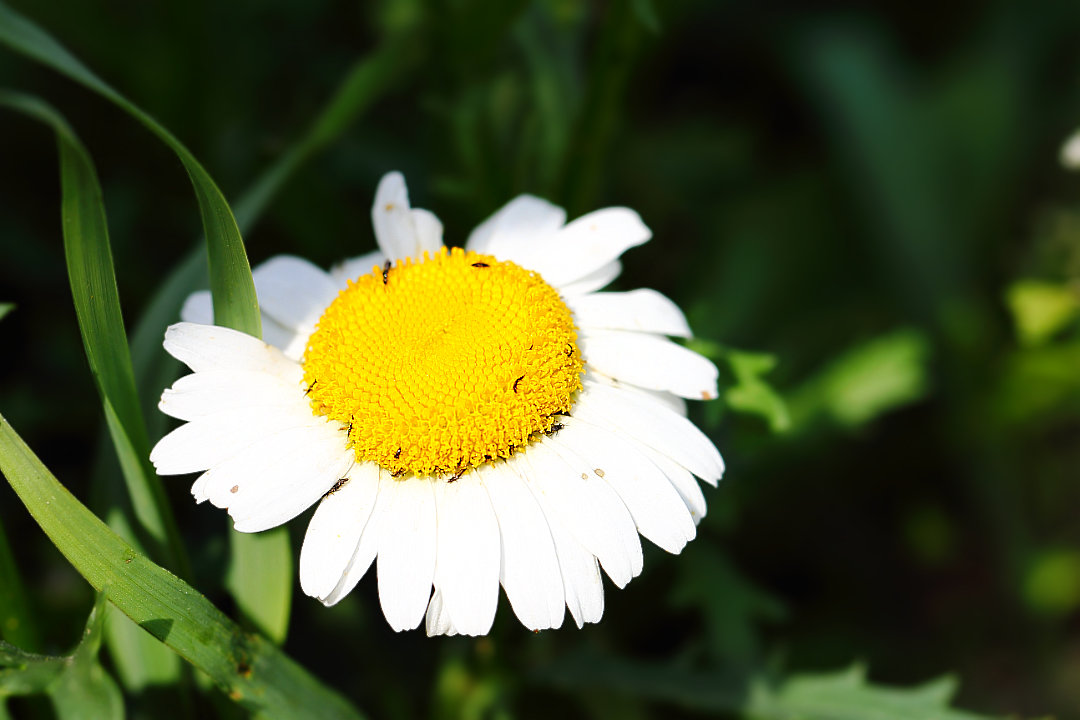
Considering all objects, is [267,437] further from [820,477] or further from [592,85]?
[820,477]

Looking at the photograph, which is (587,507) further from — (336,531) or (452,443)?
(336,531)


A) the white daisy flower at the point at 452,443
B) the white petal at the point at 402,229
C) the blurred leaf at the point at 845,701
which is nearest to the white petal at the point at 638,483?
the white daisy flower at the point at 452,443

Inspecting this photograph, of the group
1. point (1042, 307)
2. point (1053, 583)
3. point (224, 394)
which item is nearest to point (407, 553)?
point (224, 394)

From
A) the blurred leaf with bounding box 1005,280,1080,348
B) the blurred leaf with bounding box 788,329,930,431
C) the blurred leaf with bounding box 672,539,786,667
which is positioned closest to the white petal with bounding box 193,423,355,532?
the blurred leaf with bounding box 672,539,786,667

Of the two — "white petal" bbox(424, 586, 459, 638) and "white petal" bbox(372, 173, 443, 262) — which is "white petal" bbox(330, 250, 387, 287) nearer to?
"white petal" bbox(372, 173, 443, 262)

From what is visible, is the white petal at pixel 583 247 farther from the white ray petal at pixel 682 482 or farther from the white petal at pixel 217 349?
the white petal at pixel 217 349
